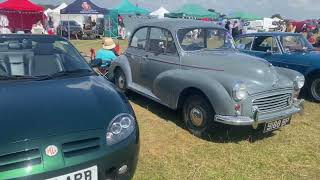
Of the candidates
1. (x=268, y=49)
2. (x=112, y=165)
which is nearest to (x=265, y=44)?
(x=268, y=49)

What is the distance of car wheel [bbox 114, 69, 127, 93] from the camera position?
735 centimetres

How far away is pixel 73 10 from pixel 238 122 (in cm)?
2016

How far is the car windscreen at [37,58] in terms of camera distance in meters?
4.01

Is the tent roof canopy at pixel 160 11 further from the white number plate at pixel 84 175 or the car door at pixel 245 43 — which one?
the white number plate at pixel 84 175

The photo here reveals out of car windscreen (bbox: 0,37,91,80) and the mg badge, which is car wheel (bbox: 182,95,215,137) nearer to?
the mg badge

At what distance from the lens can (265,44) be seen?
353 inches

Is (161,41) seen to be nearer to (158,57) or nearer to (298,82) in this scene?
(158,57)

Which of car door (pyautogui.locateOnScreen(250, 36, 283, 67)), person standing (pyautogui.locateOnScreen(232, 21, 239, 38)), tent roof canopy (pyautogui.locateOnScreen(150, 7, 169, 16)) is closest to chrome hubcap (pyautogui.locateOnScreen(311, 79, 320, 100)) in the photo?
car door (pyautogui.locateOnScreen(250, 36, 283, 67))

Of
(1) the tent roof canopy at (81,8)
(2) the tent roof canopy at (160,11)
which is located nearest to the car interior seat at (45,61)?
(1) the tent roof canopy at (81,8)

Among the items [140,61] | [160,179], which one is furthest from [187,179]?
[140,61]

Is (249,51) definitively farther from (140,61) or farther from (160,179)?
(160,179)

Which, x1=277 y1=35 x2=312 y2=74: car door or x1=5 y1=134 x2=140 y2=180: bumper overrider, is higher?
x1=277 y1=35 x2=312 y2=74: car door

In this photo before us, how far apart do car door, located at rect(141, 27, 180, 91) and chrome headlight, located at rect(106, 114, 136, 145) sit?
2685 mm

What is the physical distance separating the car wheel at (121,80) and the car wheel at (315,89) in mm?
4330
